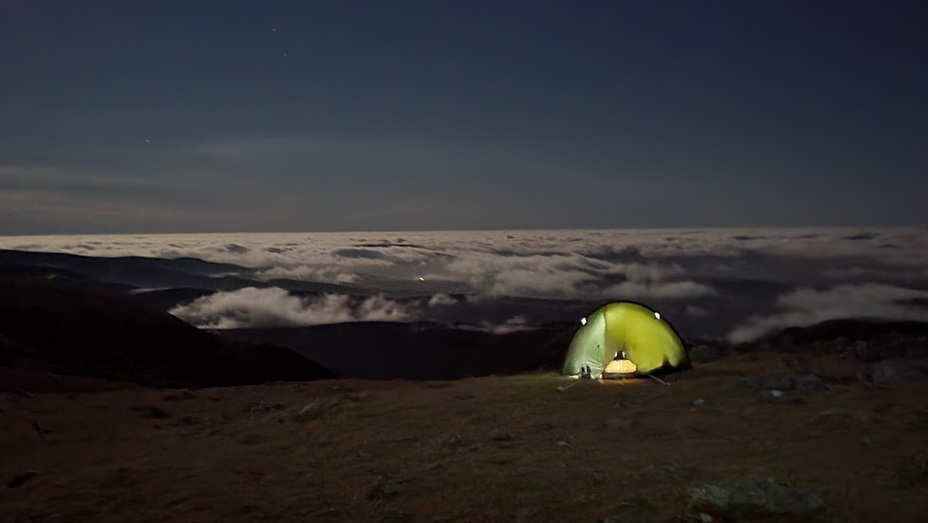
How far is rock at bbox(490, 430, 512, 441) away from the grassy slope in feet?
0.46

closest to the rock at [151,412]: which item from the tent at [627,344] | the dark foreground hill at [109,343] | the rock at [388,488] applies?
the rock at [388,488]

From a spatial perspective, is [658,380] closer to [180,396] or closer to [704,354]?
[704,354]

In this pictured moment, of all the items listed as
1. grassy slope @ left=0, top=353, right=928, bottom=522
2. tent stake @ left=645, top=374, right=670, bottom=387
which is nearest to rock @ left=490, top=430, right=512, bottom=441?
grassy slope @ left=0, top=353, right=928, bottom=522

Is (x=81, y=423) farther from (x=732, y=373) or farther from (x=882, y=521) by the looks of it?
(x=732, y=373)

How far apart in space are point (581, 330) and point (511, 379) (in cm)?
289

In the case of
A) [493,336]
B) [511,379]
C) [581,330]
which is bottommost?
[493,336]

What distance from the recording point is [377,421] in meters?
14.2

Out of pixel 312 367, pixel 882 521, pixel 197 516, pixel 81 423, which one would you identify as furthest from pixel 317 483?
pixel 312 367

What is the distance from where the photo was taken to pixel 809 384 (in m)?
15.2

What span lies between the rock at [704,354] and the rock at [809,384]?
7.11 meters

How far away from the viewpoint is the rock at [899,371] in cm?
1608

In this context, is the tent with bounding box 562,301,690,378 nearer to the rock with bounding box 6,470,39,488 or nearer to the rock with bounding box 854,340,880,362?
the rock with bounding box 854,340,880,362

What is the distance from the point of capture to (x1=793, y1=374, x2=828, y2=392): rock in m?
15.0

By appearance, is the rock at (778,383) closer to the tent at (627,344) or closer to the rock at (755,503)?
the tent at (627,344)
